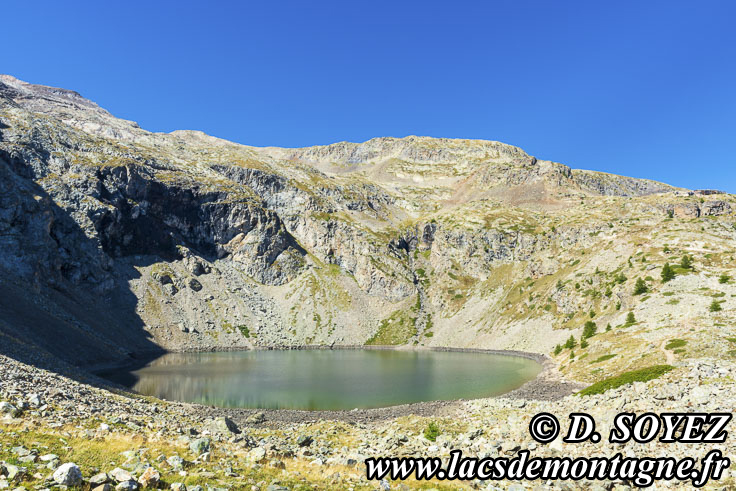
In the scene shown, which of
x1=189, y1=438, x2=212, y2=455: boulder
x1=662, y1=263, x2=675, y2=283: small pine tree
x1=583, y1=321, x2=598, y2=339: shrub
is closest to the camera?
x1=189, y1=438, x2=212, y2=455: boulder

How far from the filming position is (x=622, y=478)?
A: 17.5 m

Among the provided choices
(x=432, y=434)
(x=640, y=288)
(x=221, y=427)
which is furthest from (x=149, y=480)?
(x=640, y=288)

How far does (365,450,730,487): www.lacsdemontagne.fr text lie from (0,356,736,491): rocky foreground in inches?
21.3

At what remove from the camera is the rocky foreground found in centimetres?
1302

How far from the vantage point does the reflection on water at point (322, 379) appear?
6131 cm

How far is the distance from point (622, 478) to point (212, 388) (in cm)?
6814

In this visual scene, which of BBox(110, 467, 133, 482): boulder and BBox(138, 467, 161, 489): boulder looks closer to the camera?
BBox(110, 467, 133, 482): boulder

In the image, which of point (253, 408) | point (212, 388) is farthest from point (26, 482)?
point (212, 388)

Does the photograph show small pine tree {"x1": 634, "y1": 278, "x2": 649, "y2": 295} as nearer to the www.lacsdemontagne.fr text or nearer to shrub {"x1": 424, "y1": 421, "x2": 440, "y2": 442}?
shrub {"x1": 424, "y1": 421, "x2": 440, "y2": 442}

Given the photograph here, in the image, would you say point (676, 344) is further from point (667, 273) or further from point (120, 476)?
point (120, 476)

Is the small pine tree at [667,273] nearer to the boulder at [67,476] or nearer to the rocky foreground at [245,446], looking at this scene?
the rocky foreground at [245,446]

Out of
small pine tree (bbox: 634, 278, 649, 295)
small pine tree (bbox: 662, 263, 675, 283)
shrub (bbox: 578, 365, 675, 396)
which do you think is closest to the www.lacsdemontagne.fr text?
shrub (bbox: 578, 365, 675, 396)

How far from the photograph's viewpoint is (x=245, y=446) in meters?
23.7

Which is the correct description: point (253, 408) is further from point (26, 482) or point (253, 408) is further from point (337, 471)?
point (26, 482)
